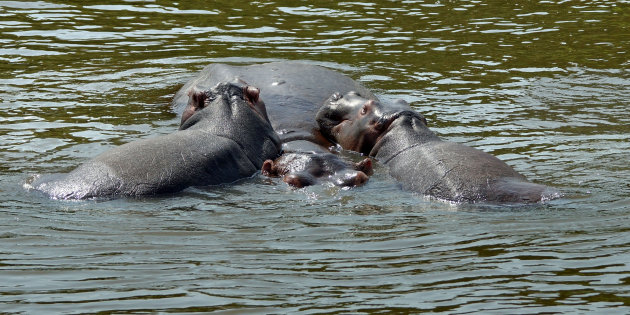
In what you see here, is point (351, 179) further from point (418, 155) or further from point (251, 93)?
point (251, 93)

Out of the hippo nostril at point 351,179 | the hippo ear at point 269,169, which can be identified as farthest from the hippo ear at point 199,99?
the hippo nostril at point 351,179

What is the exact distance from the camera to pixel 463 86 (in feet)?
40.6

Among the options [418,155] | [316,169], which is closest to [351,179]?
[316,169]

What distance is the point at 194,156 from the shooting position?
847 centimetres

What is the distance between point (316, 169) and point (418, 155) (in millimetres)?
836

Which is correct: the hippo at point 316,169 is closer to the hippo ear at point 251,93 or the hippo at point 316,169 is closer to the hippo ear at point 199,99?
the hippo ear at point 251,93

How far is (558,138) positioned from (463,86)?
2.55 m

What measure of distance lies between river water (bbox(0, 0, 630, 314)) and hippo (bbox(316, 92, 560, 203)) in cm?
21

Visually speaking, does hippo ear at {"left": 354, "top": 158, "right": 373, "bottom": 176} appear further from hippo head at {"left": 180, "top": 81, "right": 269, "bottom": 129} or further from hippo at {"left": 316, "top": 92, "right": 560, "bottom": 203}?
hippo head at {"left": 180, "top": 81, "right": 269, "bottom": 129}

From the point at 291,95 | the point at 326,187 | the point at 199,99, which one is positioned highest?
the point at 199,99

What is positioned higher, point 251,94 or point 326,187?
point 251,94

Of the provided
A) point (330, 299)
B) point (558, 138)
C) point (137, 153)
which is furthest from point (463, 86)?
point (330, 299)

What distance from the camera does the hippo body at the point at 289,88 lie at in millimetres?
10477

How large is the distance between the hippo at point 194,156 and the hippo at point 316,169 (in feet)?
0.83
